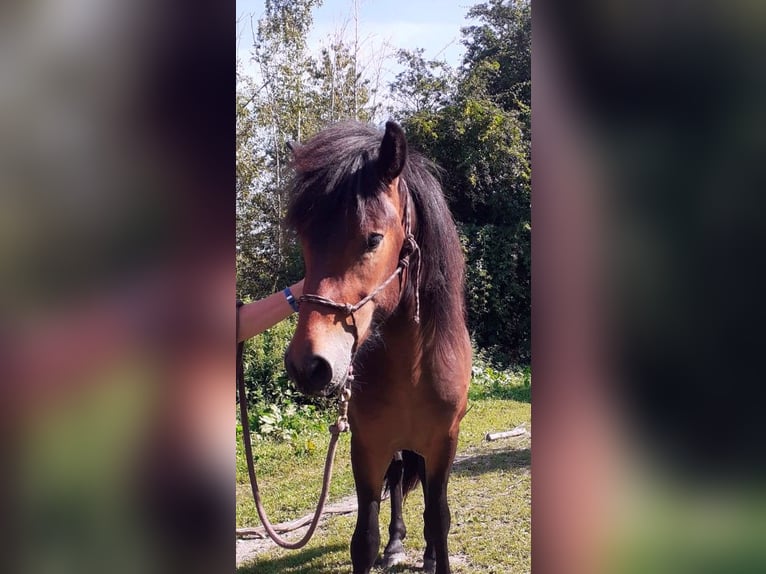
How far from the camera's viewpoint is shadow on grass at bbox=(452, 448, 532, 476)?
6023mm

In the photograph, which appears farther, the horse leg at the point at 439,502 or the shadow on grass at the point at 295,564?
the shadow on grass at the point at 295,564

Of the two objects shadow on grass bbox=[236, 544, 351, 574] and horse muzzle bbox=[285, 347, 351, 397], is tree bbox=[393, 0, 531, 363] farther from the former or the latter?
horse muzzle bbox=[285, 347, 351, 397]

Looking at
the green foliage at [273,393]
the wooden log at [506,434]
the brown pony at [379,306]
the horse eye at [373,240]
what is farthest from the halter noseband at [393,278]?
the wooden log at [506,434]

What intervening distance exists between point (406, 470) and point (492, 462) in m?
2.54

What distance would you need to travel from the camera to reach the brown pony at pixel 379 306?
1.96m

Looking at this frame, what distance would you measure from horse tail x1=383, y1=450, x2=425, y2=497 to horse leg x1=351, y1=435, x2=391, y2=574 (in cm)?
110

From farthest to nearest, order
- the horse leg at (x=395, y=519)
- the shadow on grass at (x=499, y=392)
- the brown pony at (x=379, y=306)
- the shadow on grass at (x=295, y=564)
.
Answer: the shadow on grass at (x=499, y=392) < the horse leg at (x=395, y=519) < the shadow on grass at (x=295, y=564) < the brown pony at (x=379, y=306)

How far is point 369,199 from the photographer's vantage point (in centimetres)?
217
